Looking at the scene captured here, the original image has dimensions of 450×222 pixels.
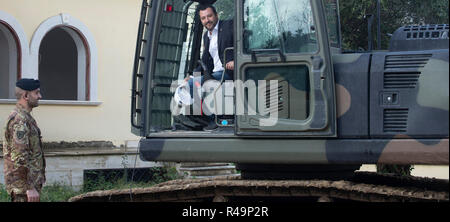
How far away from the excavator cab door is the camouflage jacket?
1.90 m

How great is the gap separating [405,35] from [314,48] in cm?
80

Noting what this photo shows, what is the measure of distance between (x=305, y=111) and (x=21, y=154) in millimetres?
2512

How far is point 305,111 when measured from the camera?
6.46 metres

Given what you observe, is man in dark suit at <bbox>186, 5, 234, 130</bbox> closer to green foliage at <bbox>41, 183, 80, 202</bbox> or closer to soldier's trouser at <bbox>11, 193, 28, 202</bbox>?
soldier's trouser at <bbox>11, 193, 28, 202</bbox>

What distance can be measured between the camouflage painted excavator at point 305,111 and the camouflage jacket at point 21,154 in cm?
96

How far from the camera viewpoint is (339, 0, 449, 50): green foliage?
38.7ft

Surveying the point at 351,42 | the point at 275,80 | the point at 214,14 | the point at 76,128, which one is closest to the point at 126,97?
the point at 76,128

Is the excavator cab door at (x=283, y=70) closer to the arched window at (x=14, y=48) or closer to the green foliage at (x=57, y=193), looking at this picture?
the green foliage at (x=57, y=193)

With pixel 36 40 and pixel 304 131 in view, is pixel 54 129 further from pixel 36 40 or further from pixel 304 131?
A: pixel 304 131

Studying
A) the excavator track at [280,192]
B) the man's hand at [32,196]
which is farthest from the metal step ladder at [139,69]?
the man's hand at [32,196]

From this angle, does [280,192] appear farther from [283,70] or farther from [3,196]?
[3,196]

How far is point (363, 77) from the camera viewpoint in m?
6.33

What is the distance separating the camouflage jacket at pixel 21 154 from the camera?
686cm

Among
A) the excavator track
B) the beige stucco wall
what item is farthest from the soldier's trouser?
the beige stucco wall
